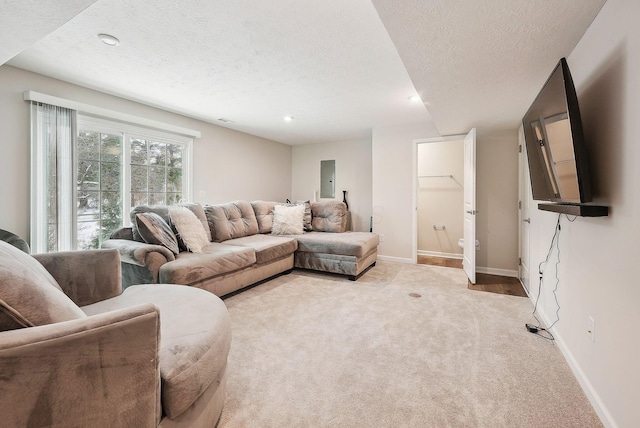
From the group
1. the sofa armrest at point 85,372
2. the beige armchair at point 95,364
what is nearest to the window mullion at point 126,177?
the beige armchair at point 95,364

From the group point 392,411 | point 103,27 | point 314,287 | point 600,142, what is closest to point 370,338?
point 392,411

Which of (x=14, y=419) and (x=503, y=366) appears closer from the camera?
(x=14, y=419)

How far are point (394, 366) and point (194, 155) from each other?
12.7ft

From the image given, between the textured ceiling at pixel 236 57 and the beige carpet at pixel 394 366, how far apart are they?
2.28m

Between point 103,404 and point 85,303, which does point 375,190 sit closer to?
point 85,303

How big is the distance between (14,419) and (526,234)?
4230mm

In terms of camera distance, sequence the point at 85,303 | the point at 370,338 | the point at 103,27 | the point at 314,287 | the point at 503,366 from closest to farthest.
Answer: the point at 85,303 < the point at 503,366 < the point at 103,27 < the point at 370,338 < the point at 314,287

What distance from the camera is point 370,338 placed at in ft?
6.91

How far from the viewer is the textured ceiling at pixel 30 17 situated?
4.57 feet

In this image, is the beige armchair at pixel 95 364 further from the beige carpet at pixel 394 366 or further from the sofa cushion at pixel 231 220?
the sofa cushion at pixel 231 220

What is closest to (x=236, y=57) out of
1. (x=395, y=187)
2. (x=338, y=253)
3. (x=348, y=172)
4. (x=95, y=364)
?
(x=95, y=364)

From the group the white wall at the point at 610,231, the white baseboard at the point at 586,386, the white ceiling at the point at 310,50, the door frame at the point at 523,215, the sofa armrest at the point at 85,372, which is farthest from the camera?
the door frame at the point at 523,215

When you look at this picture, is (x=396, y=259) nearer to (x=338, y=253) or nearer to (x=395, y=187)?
(x=395, y=187)

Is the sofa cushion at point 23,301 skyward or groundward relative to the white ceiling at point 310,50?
groundward
